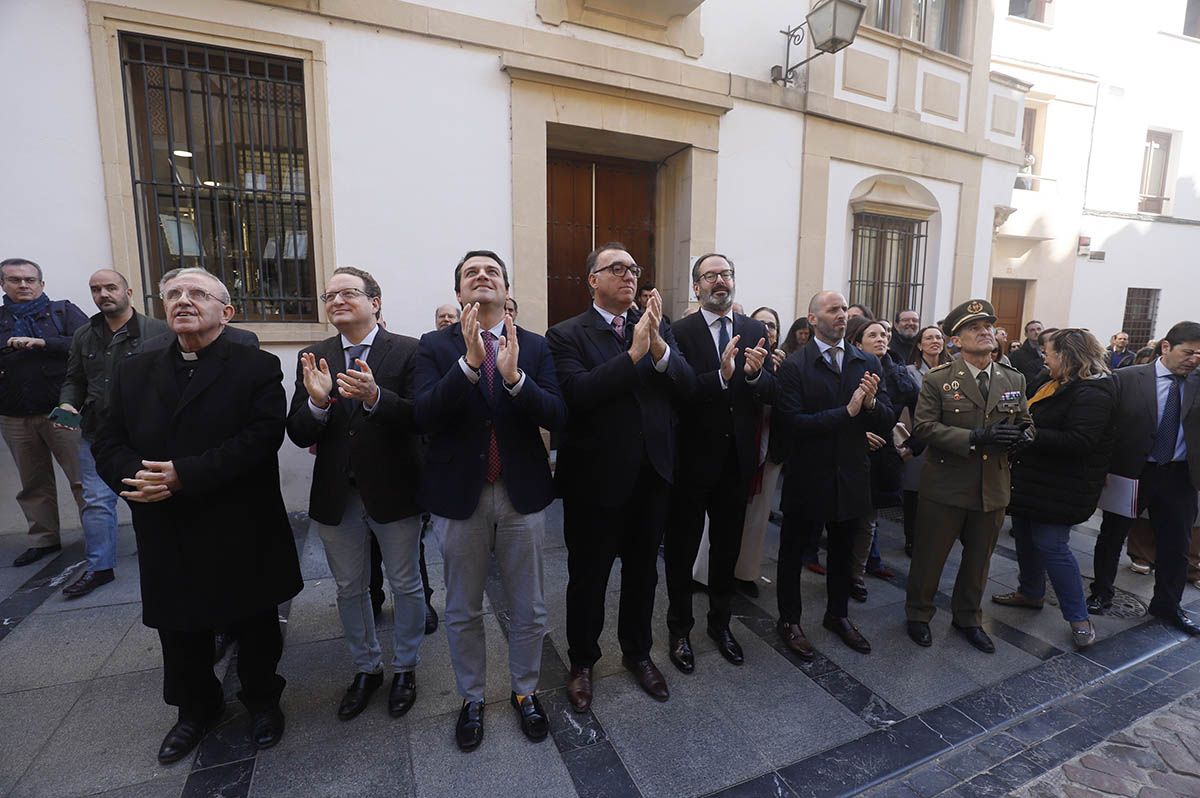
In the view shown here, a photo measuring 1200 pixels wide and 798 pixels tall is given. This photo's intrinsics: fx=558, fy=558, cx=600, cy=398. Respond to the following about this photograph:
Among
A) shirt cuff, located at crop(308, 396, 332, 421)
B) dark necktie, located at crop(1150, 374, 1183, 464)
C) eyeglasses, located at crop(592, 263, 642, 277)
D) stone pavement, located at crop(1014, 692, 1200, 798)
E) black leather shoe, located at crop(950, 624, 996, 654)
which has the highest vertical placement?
eyeglasses, located at crop(592, 263, 642, 277)

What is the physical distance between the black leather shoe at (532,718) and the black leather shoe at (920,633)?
2.34 m

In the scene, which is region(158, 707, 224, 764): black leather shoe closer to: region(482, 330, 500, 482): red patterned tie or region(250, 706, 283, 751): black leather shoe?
region(250, 706, 283, 751): black leather shoe

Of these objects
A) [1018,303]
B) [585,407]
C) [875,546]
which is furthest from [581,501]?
[1018,303]

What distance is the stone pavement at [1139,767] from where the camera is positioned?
95.6 inches

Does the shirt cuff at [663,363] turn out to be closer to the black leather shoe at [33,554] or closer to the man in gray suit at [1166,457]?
the man in gray suit at [1166,457]

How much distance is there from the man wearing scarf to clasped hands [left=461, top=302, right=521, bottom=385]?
393 cm

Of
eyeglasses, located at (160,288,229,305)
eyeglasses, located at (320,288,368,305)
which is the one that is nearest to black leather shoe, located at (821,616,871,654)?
eyeglasses, located at (320,288,368,305)

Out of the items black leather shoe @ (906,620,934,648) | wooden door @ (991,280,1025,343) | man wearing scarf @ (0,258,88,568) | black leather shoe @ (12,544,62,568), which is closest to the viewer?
black leather shoe @ (906,620,934,648)

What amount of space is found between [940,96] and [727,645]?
865 cm

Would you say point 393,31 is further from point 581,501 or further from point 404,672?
point 404,672

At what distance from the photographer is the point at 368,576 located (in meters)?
2.80

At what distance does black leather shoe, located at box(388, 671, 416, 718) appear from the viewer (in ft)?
8.95

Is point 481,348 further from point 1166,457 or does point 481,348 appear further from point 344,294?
point 1166,457

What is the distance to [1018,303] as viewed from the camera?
12758mm
